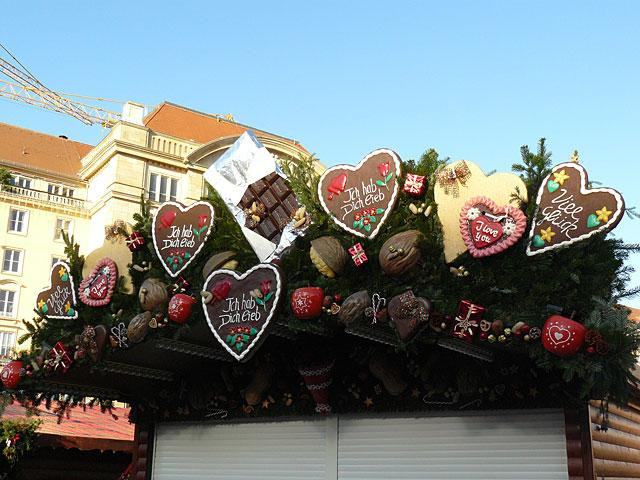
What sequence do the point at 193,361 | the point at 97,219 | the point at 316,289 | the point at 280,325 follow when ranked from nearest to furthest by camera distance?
1. the point at 316,289
2. the point at 280,325
3. the point at 193,361
4. the point at 97,219

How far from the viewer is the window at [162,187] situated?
1499 inches

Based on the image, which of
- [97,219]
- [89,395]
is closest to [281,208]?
[89,395]

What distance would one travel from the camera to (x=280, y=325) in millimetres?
9250

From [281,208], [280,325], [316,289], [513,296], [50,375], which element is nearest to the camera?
[513,296]

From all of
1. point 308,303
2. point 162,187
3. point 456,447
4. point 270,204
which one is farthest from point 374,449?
point 162,187

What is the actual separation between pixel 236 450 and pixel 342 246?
15.5ft

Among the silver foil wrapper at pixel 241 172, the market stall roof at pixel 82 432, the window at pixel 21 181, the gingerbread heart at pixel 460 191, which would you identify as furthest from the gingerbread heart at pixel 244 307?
the window at pixel 21 181

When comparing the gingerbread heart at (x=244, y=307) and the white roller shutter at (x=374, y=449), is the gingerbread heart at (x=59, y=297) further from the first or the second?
the white roller shutter at (x=374, y=449)

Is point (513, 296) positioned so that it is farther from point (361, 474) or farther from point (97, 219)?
point (97, 219)

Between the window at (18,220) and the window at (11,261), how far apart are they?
133 cm

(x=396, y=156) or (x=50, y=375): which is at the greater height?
(x=396, y=156)

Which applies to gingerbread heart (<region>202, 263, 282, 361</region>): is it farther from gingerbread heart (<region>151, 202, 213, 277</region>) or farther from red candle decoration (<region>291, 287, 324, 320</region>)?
gingerbread heart (<region>151, 202, 213, 277</region>)

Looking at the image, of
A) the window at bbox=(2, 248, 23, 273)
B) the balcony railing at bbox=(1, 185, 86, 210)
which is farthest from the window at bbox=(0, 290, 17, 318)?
the balcony railing at bbox=(1, 185, 86, 210)

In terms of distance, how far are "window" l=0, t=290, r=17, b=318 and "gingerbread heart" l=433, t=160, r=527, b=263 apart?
1631 inches
